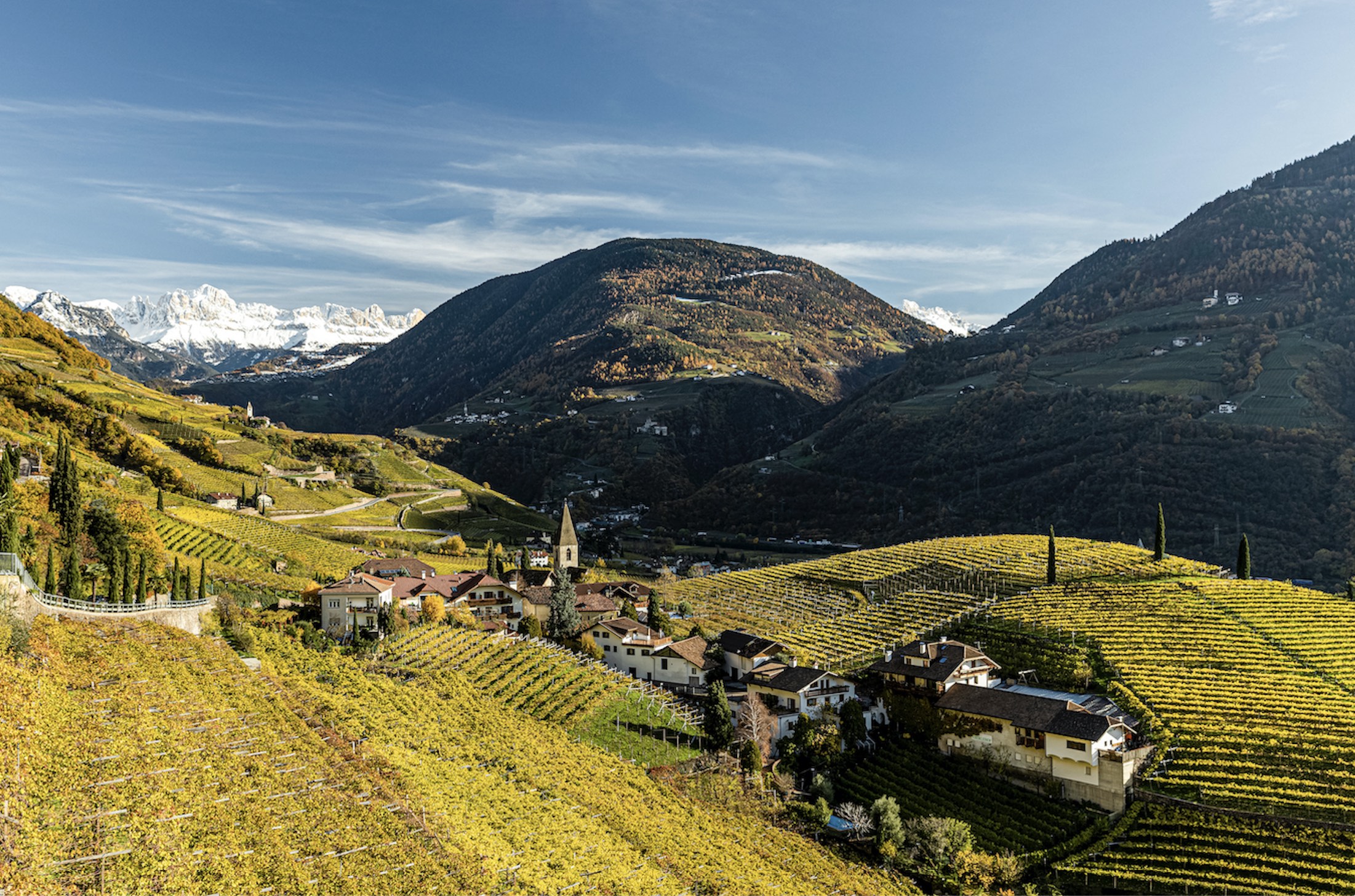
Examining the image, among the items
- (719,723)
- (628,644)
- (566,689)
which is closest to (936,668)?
(719,723)

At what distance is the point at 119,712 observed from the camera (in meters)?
22.4

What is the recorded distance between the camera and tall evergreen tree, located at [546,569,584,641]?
2060 inches

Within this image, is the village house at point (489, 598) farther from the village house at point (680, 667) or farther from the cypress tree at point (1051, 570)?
the cypress tree at point (1051, 570)

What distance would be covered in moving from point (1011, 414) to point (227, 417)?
501 feet

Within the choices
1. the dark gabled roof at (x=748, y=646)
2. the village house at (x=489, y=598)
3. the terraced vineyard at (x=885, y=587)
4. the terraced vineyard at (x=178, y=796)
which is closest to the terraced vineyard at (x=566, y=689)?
the dark gabled roof at (x=748, y=646)

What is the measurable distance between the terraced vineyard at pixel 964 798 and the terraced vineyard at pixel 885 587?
9834mm

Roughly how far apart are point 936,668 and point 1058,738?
820 cm

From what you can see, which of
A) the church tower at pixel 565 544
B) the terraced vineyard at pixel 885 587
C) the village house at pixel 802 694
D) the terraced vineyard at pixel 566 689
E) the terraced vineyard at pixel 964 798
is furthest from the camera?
the church tower at pixel 565 544

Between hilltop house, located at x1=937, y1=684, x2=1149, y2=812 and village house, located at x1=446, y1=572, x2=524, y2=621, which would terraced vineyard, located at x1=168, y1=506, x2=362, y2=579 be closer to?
village house, located at x1=446, y1=572, x2=524, y2=621

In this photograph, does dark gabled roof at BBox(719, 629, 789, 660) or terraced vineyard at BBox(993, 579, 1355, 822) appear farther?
dark gabled roof at BBox(719, 629, 789, 660)

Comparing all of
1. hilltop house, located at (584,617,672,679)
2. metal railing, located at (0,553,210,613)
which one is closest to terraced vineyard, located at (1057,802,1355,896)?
hilltop house, located at (584,617,672,679)

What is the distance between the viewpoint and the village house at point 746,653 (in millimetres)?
48406

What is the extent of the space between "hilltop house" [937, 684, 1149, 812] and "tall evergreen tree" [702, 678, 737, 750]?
36.0 feet

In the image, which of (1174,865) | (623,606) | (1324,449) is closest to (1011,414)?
(1324,449)
